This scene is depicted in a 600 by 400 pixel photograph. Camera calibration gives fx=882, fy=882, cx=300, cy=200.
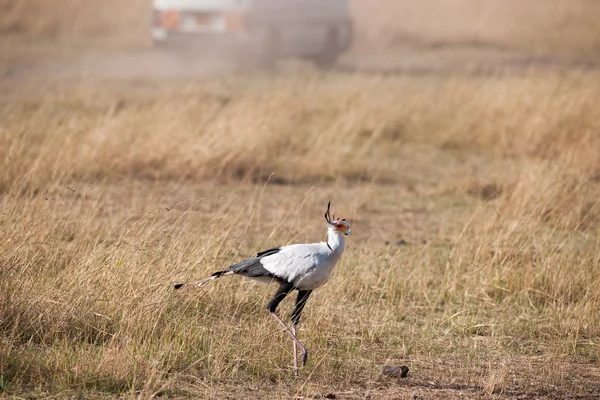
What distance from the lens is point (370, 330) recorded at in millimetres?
5109

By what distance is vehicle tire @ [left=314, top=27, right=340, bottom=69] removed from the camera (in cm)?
1788

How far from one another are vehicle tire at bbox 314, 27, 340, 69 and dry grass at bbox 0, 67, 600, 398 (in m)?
6.17

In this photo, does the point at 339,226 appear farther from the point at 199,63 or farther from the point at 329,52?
the point at 329,52

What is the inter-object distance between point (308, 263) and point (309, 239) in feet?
10.3

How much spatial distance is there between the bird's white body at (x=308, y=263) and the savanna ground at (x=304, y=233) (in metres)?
0.51

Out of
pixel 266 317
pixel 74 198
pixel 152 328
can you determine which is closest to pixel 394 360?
pixel 266 317

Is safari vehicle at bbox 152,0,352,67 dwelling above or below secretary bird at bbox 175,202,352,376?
below

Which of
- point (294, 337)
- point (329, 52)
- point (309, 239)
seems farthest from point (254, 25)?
point (294, 337)

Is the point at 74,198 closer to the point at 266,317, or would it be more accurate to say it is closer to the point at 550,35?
the point at 266,317

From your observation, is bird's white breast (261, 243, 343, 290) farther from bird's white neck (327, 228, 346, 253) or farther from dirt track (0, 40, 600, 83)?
dirt track (0, 40, 600, 83)

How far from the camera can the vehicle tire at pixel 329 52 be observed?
17875 millimetres

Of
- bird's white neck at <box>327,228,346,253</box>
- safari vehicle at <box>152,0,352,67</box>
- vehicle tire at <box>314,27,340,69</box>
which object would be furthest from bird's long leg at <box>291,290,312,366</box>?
vehicle tire at <box>314,27,340,69</box>

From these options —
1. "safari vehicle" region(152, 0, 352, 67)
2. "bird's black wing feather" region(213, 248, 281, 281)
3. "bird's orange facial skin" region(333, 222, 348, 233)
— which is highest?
"bird's orange facial skin" region(333, 222, 348, 233)

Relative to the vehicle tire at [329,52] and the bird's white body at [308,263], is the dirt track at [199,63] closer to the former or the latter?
the vehicle tire at [329,52]
